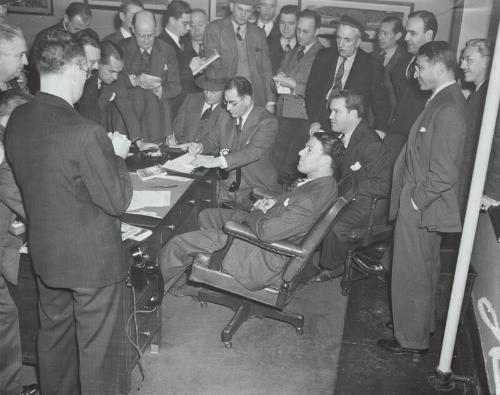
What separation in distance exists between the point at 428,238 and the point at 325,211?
61cm

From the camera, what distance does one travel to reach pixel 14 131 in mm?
2010

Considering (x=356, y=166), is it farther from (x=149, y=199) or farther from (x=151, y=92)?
(x=151, y=92)

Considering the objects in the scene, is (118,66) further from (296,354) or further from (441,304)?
(441,304)

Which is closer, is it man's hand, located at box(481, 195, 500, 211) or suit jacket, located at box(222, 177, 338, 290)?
suit jacket, located at box(222, 177, 338, 290)

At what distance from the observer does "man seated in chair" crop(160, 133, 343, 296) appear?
2.87m

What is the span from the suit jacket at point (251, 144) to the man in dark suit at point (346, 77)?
64cm

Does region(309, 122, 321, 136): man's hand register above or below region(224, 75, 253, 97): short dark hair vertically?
below

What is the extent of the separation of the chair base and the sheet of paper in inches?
30.0

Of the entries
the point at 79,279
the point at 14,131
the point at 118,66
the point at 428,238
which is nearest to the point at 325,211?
the point at 428,238

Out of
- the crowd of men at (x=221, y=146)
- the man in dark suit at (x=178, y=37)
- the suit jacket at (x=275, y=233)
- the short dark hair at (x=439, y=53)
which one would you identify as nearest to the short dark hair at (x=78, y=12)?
the crowd of men at (x=221, y=146)

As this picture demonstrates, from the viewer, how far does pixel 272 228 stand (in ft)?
9.25

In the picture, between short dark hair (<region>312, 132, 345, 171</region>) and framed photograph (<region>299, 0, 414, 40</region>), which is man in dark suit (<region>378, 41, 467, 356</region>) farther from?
framed photograph (<region>299, 0, 414, 40</region>)

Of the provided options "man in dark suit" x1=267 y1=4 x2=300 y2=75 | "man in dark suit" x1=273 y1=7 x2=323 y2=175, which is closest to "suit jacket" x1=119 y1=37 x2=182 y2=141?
"man in dark suit" x1=273 y1=7 x2=323 y2=175

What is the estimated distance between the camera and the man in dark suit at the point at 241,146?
3936 mm
